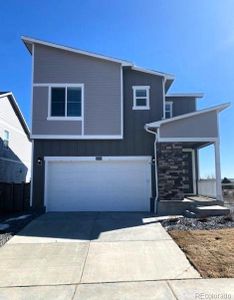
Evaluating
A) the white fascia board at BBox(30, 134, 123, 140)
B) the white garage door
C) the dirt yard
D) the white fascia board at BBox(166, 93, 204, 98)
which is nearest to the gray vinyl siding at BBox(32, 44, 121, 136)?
the white fascia board at BBox(30, 134, 123, 140)

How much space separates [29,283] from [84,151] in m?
9.85

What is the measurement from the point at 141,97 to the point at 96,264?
10.6 meters

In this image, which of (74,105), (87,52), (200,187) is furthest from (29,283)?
(200,187)

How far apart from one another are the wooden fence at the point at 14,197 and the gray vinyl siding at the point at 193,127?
7.02 metres

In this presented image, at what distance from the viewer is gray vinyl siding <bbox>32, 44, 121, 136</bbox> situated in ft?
51.7

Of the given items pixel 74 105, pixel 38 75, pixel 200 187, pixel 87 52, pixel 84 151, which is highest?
pixel 87 52

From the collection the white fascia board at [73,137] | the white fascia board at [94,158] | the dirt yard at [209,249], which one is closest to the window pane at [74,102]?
the white fascia board at [73,137]

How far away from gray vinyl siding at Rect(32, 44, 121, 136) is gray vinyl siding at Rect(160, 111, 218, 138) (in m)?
2.39

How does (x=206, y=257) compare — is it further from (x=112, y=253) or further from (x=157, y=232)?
(x=157, y=232)

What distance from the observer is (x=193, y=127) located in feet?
49.0

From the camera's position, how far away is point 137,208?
1564 centimetres

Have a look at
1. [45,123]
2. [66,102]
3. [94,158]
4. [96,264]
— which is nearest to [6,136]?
[45,123]

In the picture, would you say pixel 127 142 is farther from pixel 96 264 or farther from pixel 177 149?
pixel 96 264

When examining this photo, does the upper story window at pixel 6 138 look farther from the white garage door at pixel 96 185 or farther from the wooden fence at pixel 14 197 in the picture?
the white garage door at pixel 96 185
